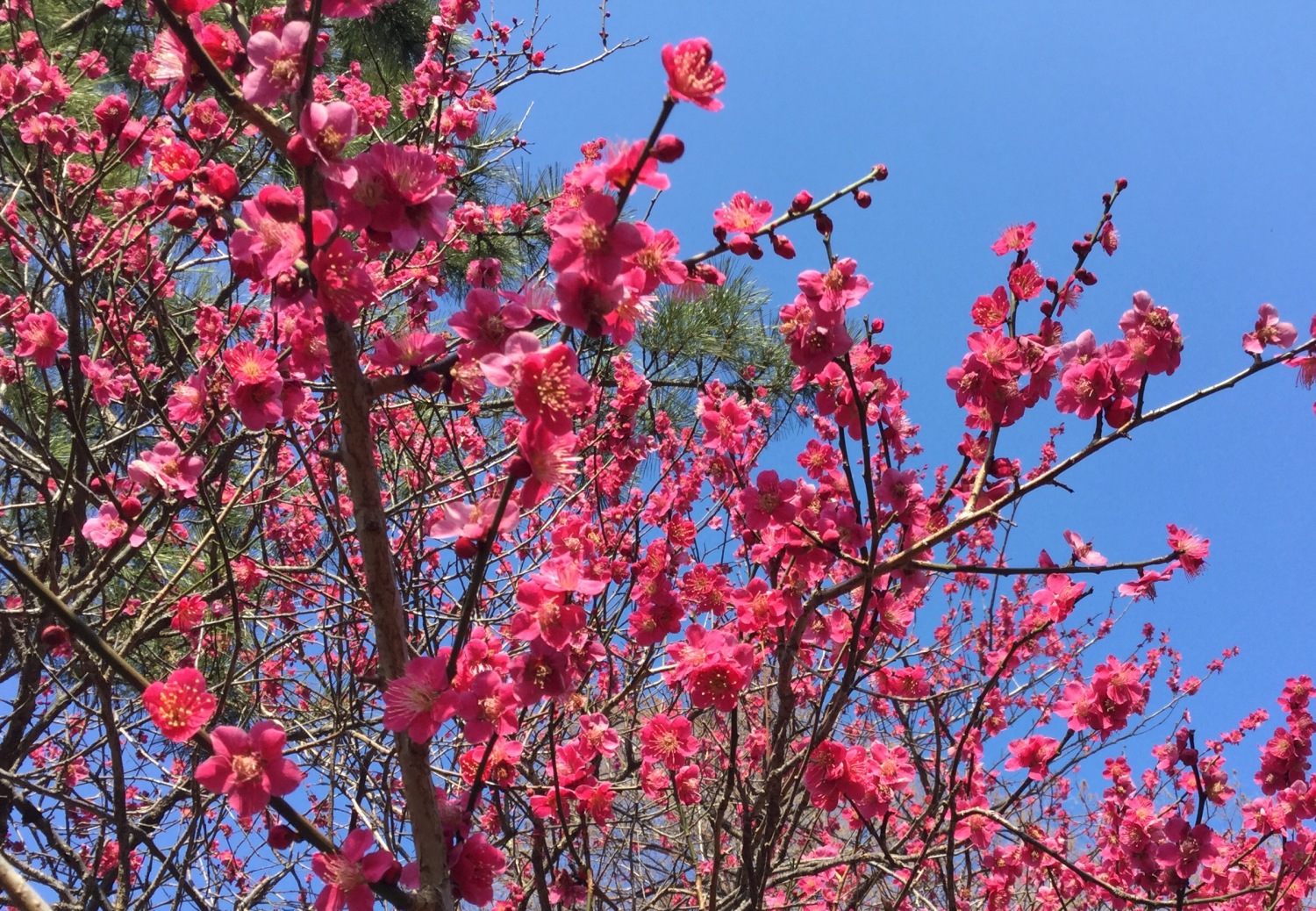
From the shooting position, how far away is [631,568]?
236 cm

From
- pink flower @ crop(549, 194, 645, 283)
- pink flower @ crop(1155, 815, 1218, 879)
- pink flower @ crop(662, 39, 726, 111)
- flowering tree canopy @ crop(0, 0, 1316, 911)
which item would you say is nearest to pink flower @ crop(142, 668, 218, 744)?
flowering tree canopy @ crop(0, 0, 1316, 911)

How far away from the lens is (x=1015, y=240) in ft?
6.25

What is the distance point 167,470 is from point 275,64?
89 cm

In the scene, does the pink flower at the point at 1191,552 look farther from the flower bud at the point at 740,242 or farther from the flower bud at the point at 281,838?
the flower bud at the point at 281,838

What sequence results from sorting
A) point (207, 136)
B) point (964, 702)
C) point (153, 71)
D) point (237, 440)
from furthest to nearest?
point (964, 702)
point (207, 136)
point (237, 440)
point (153, 71)

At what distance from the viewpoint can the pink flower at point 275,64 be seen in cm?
118

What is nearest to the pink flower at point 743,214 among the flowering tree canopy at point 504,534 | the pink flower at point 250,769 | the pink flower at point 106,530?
the flowering tree canopy at point 504,534

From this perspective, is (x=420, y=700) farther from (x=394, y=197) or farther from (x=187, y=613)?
(x=187, y=613)

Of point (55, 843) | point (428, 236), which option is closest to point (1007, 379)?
point (428, 236)

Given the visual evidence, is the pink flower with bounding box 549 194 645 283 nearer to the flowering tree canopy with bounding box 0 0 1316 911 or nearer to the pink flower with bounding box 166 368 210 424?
the flowering tree canopy with bounding box 0 0 1316 911

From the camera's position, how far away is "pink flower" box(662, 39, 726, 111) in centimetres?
110

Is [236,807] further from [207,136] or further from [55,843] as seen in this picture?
[55,843]

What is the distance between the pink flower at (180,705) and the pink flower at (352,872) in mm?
255

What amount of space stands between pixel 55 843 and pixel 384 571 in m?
2.19
